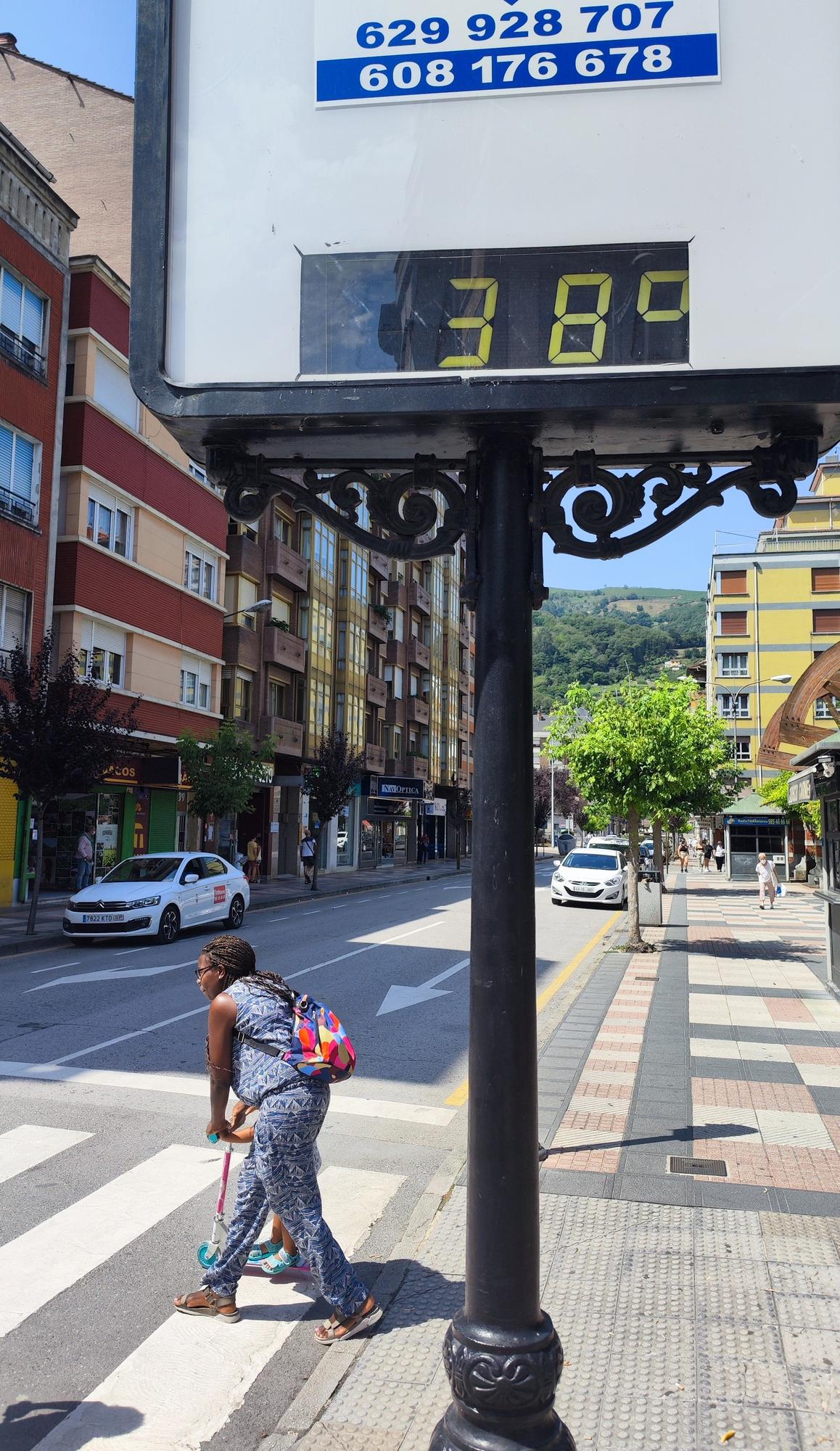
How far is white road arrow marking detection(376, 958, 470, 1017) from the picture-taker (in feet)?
40.2

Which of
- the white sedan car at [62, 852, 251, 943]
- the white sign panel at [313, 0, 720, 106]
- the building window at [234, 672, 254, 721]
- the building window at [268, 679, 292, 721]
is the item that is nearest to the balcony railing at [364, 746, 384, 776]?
the building window at [268, 679, 292, 721]

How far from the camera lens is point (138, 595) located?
95.3 feet

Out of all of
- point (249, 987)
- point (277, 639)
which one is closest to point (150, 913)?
point (249, 987)

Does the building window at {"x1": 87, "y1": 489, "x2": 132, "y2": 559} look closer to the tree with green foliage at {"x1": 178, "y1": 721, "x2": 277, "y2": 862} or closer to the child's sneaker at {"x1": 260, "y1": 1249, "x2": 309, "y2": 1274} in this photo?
the tree with green foliage at {"x1": 178, "y1": 721, "x2": 277, "y2": 862}

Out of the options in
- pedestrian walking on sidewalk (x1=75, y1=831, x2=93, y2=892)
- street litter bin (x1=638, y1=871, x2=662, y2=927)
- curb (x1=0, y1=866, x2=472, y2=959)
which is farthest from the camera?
pedestrian walking on sidewalk (x1=75, y1=831, x2=93, y2=892)

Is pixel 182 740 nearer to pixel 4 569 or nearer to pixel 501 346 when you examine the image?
pixel 4 569

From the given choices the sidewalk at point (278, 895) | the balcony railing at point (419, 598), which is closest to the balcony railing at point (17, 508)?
the sidewalk at point (278, 895)

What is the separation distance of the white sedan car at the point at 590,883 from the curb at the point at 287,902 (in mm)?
6865

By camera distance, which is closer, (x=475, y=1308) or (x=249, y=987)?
(x=475, y=1308)

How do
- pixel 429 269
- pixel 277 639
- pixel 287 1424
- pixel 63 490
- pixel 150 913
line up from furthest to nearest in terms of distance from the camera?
pixel 277 639 → pixel 63 490 → pixel 150 913 → pixel 287 1424 → pixel 429 269

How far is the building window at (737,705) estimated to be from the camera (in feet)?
181

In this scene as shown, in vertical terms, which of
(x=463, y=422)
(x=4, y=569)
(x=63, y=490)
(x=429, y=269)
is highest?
(x=63, y=490)

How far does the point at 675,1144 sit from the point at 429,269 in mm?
5531

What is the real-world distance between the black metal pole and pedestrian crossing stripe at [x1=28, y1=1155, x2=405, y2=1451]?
4.15ft
